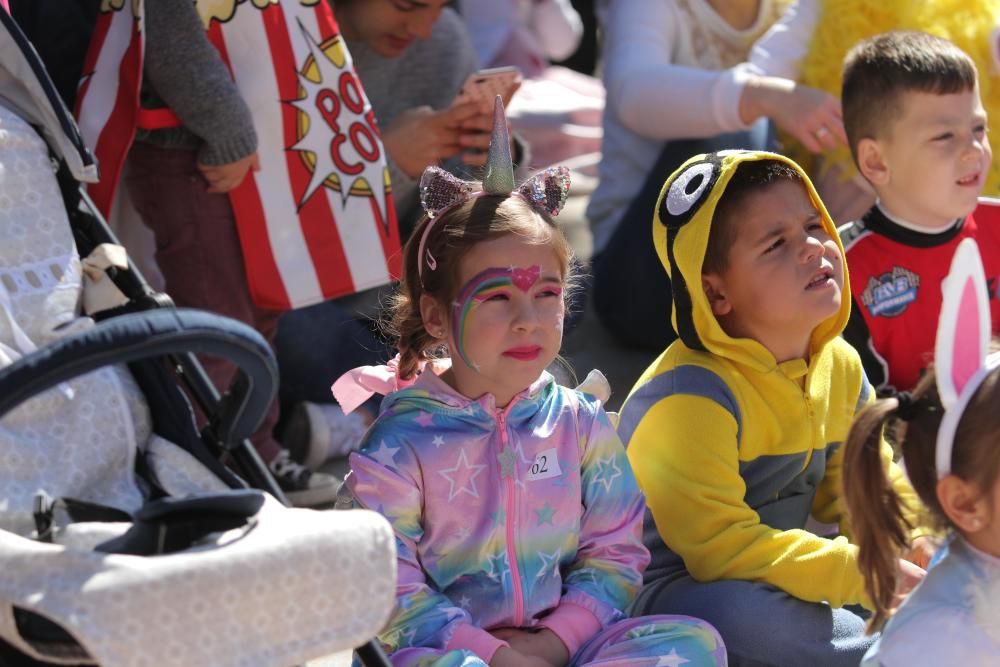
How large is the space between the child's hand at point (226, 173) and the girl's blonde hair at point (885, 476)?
5.54 feet

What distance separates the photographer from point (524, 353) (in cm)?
222

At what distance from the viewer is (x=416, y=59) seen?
3.97 meters

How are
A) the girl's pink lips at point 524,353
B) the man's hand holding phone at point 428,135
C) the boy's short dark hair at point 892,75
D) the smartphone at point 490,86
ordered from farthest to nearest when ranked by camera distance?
1. the man's hand holding phone at point 428,135
2. the smartphone at point 490,86
3. the boy's short dark hair at point 892,75
4. the girl's pink lips at point 524,353

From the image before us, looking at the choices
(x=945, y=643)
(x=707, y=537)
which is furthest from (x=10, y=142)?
(x=945, y=643)

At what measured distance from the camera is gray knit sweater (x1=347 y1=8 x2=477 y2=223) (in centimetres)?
381

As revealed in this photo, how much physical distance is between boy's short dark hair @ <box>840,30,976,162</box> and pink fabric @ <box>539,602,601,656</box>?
1471 millimetres

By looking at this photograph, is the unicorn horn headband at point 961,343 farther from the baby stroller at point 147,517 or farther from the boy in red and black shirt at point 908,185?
the boy in red and black shirt at point 908,185

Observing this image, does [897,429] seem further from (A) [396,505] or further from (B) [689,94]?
(B) [689,94]

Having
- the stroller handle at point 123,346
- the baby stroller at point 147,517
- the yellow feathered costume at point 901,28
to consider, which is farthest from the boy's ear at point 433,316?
the yellow feathered costume at point 901,28

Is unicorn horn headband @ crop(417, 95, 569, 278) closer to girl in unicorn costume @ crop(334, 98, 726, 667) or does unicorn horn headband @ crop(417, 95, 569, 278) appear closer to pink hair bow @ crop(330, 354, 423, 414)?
girl in unicorn costume @ crop(334, 98, 726, 667)

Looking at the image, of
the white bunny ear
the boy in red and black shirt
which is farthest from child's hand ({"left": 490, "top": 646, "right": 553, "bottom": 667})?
the boy in red and black shirt

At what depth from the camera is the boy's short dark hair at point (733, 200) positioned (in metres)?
2.50

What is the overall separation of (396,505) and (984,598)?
88 centimetres

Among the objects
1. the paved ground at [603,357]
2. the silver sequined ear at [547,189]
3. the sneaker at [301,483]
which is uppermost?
the silver sequined ear at [547,189]
